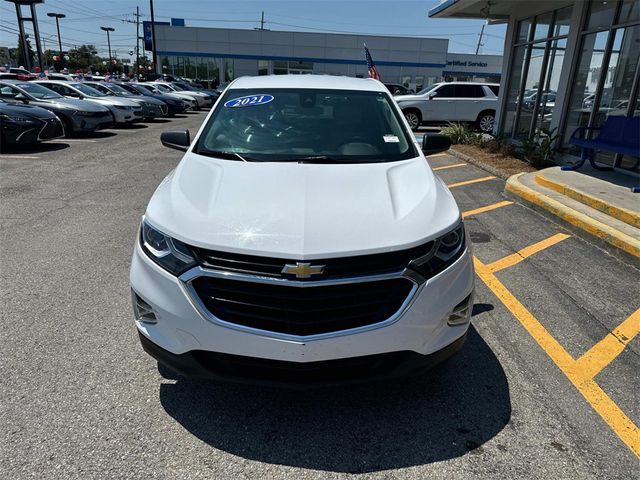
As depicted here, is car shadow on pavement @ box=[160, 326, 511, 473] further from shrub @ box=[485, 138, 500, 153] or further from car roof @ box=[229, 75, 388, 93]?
shrub @ box=[485, 138, 500, 153]

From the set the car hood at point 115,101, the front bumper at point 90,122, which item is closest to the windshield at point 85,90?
the car hood at point 115,101

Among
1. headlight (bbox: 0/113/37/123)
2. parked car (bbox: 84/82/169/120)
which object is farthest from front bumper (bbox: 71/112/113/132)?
parked car (bbox: 84/82/169/120)

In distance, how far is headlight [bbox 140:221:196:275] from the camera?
89.1 inches

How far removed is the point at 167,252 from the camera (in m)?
2.34

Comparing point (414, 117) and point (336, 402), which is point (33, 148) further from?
point (414, 117)

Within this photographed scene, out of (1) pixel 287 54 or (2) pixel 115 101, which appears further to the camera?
(1) pixel 287 54

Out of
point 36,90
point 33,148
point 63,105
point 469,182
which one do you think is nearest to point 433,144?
point 469,182

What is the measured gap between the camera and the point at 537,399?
2762mm

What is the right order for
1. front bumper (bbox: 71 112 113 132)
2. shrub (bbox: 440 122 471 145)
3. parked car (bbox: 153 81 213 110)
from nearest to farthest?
shrub (bbox: 440 122 471 145) < front bumper (bbox: 71 112 113 132) < parked car (bbox: 153 81 213 110)

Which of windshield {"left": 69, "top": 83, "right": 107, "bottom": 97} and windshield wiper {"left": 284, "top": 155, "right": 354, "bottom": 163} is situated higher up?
windshield wiper {"left": 284, "top": 155, "right": 354, "bottom": 163}

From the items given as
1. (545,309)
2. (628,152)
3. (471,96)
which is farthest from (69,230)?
(471,96)

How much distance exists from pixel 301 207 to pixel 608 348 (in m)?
2.55

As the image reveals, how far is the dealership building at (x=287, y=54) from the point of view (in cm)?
4425

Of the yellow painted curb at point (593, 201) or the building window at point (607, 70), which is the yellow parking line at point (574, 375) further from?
the building window at point (607, 70)
